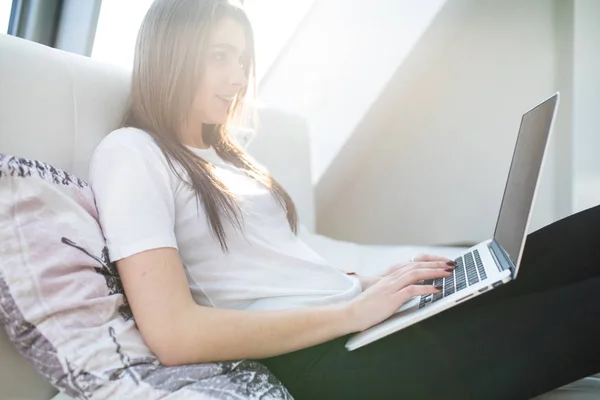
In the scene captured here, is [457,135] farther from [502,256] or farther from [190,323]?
[190,323]

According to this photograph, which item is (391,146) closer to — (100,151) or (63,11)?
(63,11)

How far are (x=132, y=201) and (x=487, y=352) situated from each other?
1.64 ft

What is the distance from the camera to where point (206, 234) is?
0.83 metres

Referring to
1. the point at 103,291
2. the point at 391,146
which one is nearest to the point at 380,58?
the point at 391,146

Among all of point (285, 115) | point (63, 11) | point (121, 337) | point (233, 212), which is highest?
point (63, 11)

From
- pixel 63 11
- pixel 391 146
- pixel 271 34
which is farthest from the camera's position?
pixel 391 146

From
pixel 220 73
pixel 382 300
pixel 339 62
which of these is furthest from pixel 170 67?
pixel 339 62

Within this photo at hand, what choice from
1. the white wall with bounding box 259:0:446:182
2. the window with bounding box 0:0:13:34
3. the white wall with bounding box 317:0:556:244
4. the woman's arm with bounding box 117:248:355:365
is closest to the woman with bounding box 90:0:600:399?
the woman's arm with bounding box 117:248:355:365

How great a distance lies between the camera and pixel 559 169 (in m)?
1.98

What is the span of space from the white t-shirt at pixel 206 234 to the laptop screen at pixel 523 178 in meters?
0.27

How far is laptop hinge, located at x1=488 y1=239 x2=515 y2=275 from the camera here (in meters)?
0.74

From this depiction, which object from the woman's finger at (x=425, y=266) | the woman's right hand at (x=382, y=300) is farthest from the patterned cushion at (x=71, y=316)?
the woman's finger at (x=425, y=266)

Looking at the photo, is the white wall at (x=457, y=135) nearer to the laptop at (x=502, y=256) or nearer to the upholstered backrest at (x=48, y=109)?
the laptop at (x=502, y=256)

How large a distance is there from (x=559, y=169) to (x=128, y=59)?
5.02 feet
